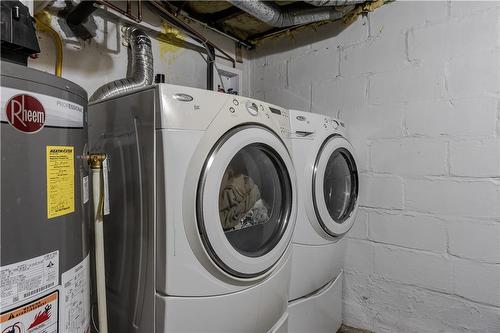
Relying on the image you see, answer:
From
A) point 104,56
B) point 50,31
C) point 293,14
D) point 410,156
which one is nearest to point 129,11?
point 104,56

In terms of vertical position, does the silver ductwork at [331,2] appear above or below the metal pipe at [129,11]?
above

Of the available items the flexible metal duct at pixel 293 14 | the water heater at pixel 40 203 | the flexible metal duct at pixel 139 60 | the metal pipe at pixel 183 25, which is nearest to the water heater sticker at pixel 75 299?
the water heater at pixel 40 203

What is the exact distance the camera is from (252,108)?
1.13m

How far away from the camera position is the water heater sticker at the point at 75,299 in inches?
27.4

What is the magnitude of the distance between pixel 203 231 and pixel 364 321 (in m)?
1.51

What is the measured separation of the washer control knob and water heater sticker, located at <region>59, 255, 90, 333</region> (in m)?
0.71

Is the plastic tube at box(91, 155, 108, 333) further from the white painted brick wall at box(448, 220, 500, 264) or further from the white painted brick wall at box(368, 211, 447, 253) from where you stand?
the white painted brick wall at box(448, 220, 500, 264)

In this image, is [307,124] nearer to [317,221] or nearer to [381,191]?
[317,221]

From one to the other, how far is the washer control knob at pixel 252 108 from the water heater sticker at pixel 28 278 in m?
0.74

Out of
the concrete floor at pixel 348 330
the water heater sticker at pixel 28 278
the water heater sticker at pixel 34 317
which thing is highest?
the water heater sticker at pixel 28 278

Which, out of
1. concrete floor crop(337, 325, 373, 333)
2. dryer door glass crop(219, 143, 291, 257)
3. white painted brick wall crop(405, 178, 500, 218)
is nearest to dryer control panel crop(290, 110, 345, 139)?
dryer door glass crop(219, 143, 291, 257)

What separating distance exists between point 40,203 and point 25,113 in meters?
0.19

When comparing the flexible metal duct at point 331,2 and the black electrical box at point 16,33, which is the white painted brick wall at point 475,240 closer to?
the flexible metal duct at point 331,2

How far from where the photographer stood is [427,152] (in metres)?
1.66
